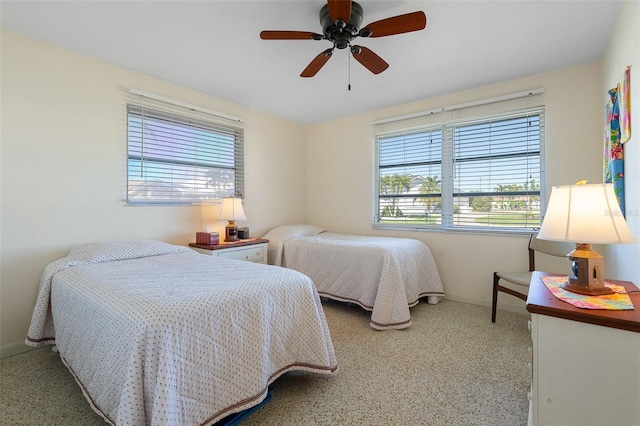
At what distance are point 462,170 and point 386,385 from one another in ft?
8.06

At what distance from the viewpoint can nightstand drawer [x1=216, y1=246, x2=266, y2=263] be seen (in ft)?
9.86

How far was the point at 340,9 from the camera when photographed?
5.26 feet

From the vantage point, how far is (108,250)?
224 centimetres

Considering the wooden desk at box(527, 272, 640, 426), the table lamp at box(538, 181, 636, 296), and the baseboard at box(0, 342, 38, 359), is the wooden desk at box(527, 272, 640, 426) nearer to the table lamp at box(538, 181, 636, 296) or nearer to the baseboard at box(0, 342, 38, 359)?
the table lamp at box(538, 181, 636, 296)

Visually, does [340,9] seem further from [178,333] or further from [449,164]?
[449,164]

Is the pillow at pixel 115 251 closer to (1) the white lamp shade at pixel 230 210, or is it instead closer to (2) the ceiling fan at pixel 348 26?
(1) the white lamp shade at pixel 230 210

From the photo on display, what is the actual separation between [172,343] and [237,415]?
591 millimetres

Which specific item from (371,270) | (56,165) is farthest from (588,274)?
(56,165)

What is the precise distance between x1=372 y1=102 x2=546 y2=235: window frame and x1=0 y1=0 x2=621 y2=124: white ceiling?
330 millimetres

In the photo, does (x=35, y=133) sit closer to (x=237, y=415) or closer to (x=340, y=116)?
(x=237, y=415)

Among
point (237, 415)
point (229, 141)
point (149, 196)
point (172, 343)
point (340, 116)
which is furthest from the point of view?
point (340, 116)

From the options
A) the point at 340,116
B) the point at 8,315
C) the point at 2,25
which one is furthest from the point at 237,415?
the point at 340,116

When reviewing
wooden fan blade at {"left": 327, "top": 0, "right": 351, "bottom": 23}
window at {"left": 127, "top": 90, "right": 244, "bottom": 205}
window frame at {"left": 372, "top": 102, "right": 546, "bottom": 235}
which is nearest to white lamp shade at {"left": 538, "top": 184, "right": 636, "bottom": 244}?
wooden fan blade at {"left": 327, "top": 0, "right": 351, "bottom": 23}

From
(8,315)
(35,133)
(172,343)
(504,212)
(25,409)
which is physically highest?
(35,133)
